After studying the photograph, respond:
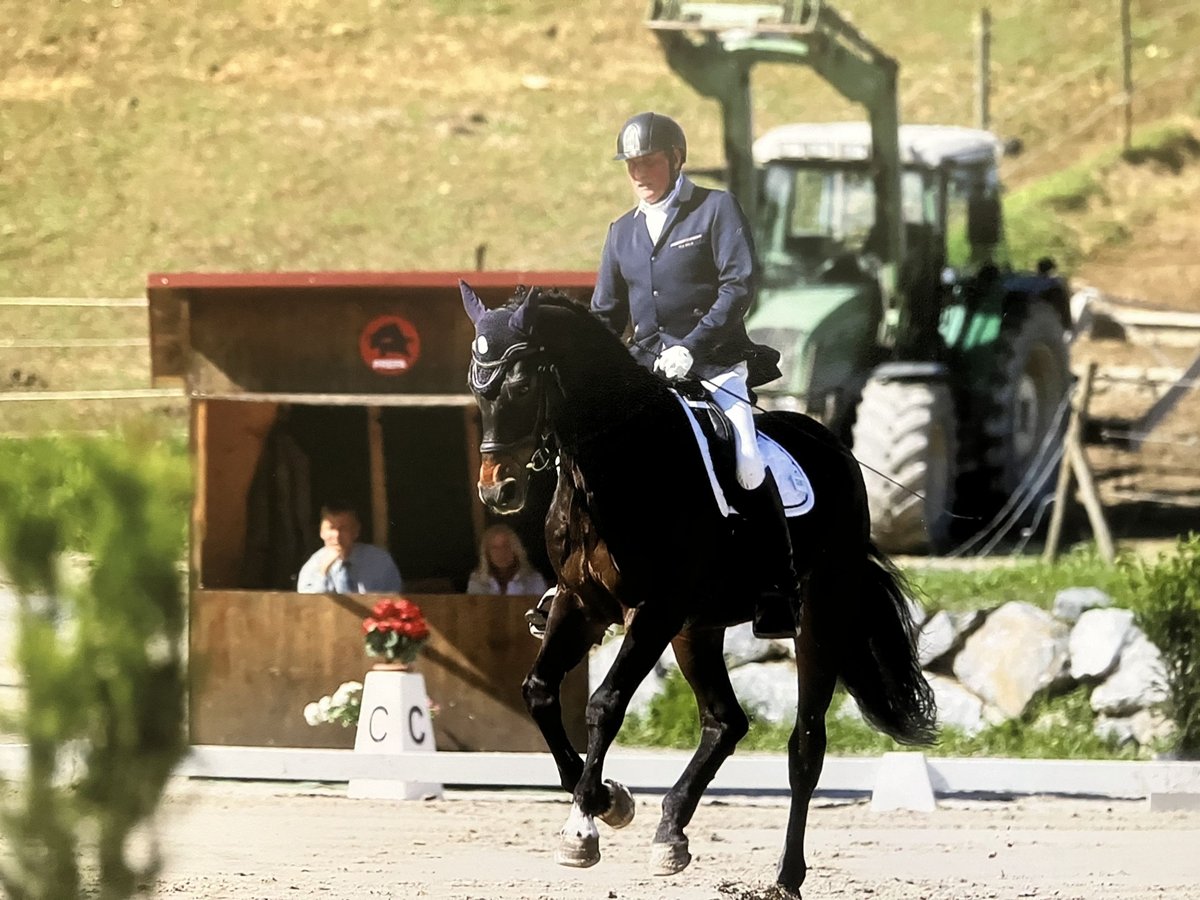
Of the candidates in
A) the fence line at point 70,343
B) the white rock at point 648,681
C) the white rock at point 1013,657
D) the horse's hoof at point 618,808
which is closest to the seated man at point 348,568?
the white rock at point 648,681

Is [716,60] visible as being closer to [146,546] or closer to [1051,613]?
[1051,613]

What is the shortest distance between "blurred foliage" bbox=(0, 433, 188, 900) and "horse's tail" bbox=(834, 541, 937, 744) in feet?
13.2

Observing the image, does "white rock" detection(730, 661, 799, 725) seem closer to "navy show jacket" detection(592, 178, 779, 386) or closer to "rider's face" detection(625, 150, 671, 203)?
"navy show jacket" detection(592, 178, 779, 386)

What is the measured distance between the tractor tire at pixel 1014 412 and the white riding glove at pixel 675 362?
7915mm

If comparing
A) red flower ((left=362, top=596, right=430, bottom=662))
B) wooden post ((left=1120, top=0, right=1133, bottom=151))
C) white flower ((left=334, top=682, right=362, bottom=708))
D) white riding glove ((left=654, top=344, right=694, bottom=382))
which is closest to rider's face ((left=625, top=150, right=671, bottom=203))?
white riding glove ((left=654, top=344, right=694, bottom=382))

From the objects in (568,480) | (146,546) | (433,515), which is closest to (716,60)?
(433,515)

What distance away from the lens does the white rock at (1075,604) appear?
986cm

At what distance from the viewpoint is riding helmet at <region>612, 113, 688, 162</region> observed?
615 centimetres

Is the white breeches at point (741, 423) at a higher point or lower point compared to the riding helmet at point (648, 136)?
lower

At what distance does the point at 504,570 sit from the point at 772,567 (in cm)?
328

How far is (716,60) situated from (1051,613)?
5315 millimetres

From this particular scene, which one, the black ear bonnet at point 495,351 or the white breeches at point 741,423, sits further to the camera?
the white breeches at point 741,423

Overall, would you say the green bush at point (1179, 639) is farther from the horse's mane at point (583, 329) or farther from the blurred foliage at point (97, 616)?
the blurred foliage at point (97, 616)

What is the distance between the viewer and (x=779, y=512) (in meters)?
6.23
